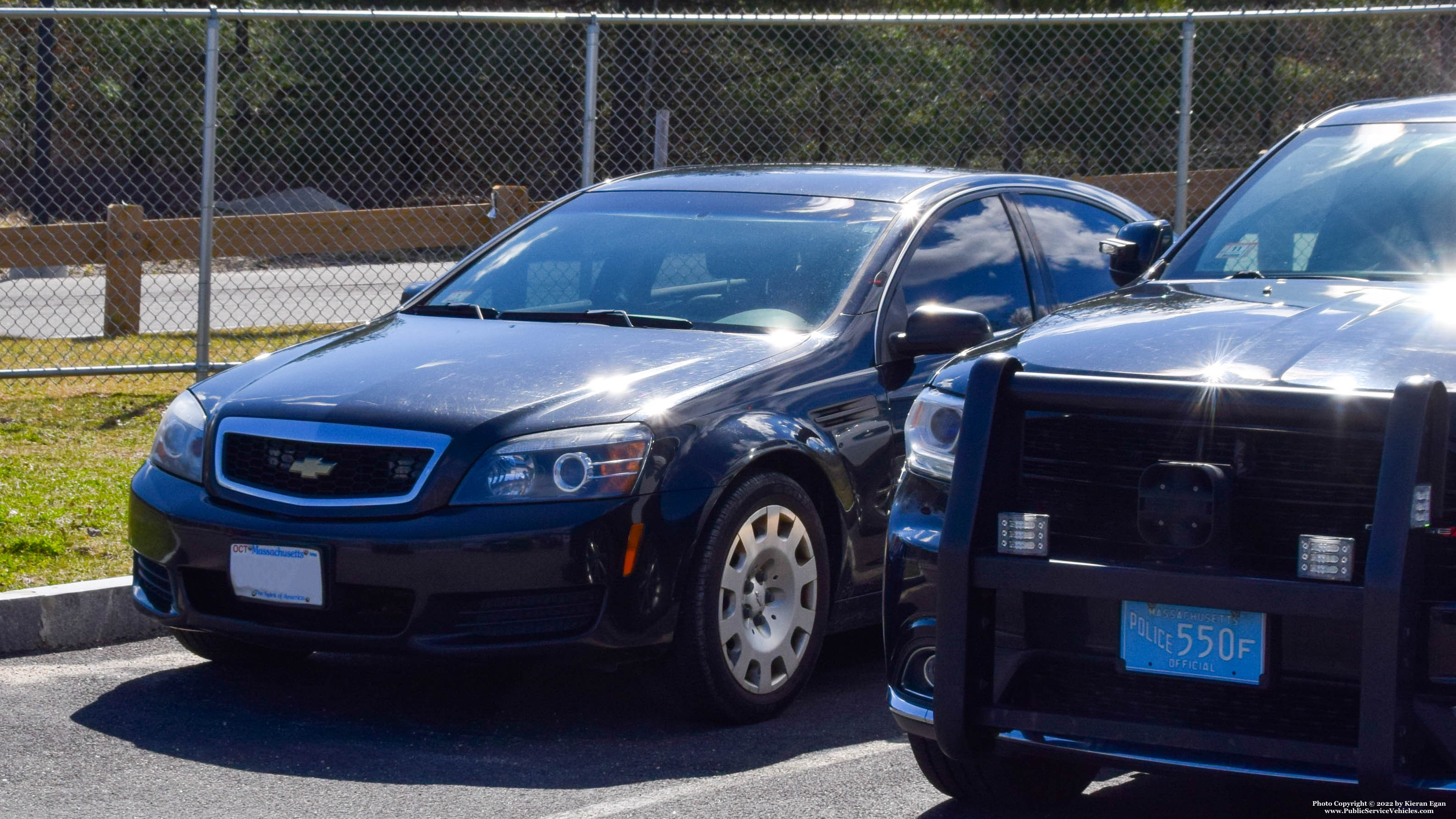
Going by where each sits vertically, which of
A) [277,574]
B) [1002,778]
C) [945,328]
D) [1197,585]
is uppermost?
[945,328]

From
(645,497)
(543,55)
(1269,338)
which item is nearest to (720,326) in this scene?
(645,497)

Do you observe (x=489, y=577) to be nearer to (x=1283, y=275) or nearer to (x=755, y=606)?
(x=755, y=606)

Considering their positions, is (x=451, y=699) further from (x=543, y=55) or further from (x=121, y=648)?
(x=543, y=55)

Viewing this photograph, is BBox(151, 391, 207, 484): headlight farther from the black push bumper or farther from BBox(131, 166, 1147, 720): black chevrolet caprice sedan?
the black push bumper

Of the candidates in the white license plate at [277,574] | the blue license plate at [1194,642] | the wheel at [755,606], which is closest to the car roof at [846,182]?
the wheel at [755,606]

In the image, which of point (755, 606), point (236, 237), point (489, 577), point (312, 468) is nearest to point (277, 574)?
point (312, 468)

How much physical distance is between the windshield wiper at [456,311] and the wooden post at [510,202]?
5.16m

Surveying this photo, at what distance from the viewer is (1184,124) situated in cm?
969

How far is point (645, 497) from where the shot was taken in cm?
445

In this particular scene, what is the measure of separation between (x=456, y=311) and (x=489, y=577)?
160 centimetres

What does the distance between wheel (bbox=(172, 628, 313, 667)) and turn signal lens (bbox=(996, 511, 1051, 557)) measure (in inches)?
103

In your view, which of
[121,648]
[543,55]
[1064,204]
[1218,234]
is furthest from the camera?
[543,55]

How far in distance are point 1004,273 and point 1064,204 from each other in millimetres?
640

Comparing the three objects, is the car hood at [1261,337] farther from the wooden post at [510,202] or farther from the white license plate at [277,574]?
the wooden post at [510,202]
